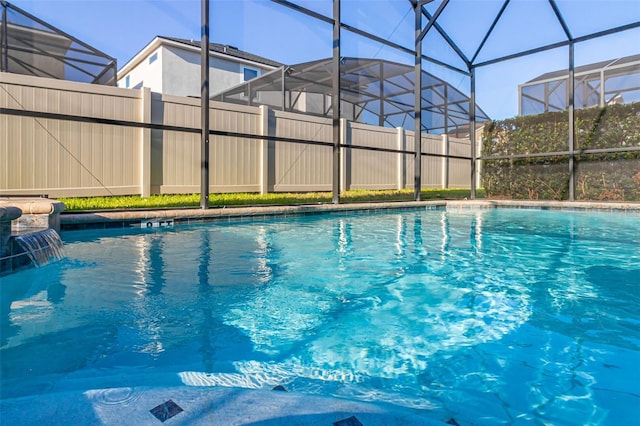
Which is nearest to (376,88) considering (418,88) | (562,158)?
(418,88)

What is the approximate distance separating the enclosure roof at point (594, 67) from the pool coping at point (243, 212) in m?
5.09

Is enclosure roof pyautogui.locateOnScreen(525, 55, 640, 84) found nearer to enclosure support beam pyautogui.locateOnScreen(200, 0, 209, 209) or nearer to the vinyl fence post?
enclosure support beam pyautogui.locateOnScreen(200, 0, 209, 209)

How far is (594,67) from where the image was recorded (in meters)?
14.3

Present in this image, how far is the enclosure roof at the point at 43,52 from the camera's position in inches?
341

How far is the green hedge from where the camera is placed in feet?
39.8

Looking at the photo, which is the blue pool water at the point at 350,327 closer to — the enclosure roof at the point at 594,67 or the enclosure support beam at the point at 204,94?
the enclosure support beam at the point at 204,94

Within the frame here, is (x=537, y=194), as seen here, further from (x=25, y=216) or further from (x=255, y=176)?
(x=25, y=216)

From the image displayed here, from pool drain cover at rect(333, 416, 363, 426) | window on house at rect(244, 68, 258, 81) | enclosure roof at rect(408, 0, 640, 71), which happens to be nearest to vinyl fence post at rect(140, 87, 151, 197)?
pool drain cover at rect(333, 416, 363, 426)

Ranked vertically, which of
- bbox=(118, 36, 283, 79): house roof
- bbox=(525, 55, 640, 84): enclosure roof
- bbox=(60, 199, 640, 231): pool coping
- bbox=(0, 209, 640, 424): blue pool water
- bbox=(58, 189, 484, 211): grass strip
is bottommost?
bbox=(0, 209, 640, 424): blue pool water

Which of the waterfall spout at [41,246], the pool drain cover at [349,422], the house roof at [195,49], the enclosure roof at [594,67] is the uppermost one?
the house roof at [195,49]

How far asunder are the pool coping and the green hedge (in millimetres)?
1527

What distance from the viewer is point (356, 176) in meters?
13.4

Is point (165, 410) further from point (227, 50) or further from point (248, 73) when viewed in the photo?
point (248, 73)

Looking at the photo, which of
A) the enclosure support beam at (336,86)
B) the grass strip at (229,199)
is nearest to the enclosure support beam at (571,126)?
the grass strip at (229,199)
